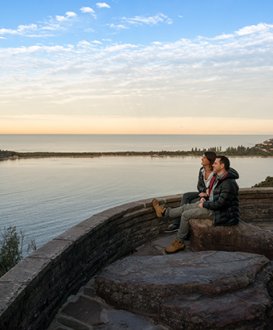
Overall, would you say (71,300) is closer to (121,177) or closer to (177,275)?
(177,275)

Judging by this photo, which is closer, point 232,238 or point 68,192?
point 232,238

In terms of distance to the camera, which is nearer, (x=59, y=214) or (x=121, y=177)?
(x=59, y=214)

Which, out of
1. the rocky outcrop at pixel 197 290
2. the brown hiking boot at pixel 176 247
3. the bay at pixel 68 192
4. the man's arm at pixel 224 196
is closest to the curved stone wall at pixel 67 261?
the rocky outcrop at pixel 197 290

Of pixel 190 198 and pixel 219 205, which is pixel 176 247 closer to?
pixel 219 205

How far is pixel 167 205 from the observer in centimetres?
803

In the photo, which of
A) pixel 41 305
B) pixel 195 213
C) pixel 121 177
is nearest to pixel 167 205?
pixel 195 213

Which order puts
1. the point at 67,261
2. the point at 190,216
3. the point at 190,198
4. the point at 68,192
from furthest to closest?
the point at 68,192
the point at 190,198
the point at 190,216
the point at 67,261

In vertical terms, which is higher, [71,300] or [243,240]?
[243,240]

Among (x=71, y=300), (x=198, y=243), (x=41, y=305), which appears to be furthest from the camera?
(x=198, y=243)

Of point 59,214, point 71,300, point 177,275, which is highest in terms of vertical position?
point 177,275

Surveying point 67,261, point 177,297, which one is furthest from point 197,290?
point 67,261

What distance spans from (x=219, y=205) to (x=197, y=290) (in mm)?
2028

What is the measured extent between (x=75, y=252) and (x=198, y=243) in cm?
217

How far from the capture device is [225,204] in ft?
20.2
